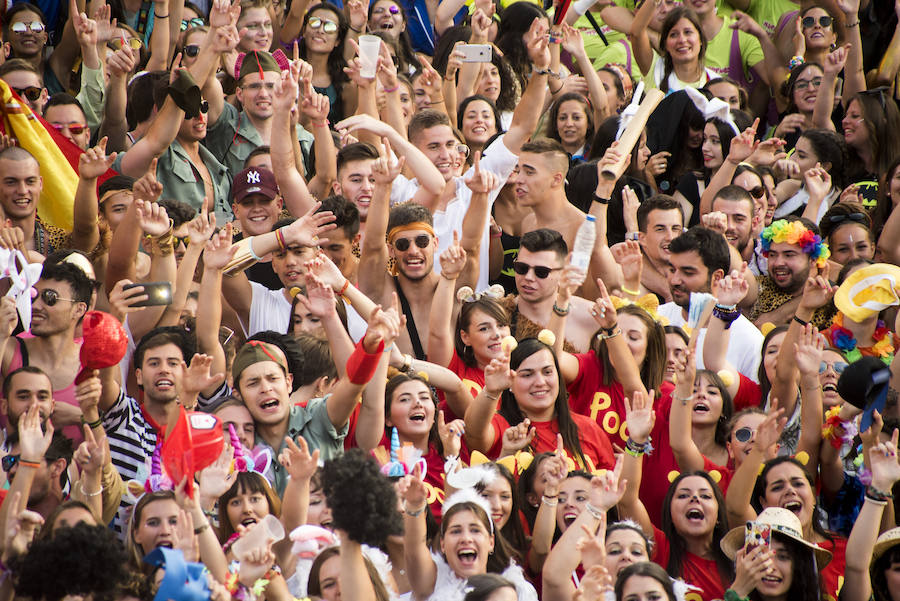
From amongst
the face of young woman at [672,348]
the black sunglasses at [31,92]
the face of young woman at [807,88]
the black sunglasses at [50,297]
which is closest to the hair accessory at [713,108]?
Answer: the face of young woman at [807,88]

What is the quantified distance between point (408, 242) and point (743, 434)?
1693 millimetres

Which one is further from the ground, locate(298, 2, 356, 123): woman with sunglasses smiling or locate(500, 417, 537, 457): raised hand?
locate(298, 2, 356, 123): woman with sunglasses smiling

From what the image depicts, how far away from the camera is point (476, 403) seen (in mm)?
5512

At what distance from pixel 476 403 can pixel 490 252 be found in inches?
58.2

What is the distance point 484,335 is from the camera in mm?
6012

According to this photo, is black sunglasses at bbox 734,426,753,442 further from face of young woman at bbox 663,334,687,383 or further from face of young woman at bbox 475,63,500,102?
face of young woman at bbox 475,63,500,102

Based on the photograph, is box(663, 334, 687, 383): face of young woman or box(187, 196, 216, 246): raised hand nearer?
box(187, 196, 216, 246): raised hand

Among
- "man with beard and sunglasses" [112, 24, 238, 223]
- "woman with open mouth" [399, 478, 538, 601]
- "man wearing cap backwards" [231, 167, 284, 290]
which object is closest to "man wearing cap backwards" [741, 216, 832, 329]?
"man wearing cap backwards" [231, 167, 284, 290]

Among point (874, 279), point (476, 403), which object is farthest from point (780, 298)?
point (476, 403)

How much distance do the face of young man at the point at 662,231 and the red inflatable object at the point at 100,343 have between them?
307 cm

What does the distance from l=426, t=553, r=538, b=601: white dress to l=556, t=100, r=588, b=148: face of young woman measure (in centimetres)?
362

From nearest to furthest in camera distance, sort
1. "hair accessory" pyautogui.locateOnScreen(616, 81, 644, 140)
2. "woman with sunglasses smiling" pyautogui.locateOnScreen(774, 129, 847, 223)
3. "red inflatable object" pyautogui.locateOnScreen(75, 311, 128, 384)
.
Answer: "red inflatable object" pyautogui.locateOnScreen(75, 311, 128, 384), "hair accessory" pyautogui.locateOnScreen(616, 81, 644, 140), "woman with sunglasses smiling" pyautogui.locateOnScreen(774, 129, 847, 223)

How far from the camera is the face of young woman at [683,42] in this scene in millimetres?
8336

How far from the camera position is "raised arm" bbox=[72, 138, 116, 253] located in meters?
5.82
